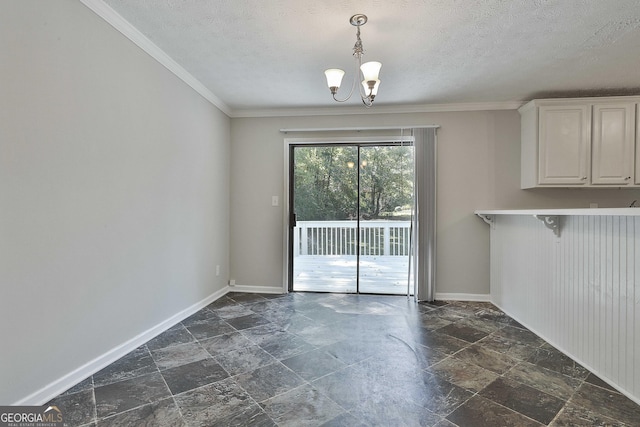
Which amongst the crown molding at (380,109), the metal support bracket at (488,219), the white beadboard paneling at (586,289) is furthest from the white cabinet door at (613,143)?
the white beadboard paneling at (586,289)

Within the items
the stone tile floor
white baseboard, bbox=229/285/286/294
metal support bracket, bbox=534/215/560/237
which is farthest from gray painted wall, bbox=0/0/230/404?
metal support bracket, bbox=534/215/560/237

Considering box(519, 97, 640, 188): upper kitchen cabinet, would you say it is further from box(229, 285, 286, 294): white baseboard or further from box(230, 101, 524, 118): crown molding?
box(229, 285, 286, 294): white baseboard

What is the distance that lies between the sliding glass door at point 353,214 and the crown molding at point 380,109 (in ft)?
1.37

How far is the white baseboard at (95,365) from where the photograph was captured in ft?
5.20

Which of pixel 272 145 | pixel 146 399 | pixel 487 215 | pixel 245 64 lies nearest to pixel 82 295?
pixel 146 399

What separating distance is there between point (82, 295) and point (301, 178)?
8.81 ft

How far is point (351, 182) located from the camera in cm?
393

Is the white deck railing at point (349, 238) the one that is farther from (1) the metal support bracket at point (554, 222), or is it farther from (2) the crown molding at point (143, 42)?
(2) the crown molding at point (143, 42)

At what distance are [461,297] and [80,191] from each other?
12.8ft

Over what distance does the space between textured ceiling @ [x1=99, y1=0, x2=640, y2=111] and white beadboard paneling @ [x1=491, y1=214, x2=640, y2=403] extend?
4.50 feet

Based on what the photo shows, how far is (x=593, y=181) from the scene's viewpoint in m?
3.12

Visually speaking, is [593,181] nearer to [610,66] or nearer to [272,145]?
[610,66]

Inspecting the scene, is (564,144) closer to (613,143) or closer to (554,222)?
(613,143)

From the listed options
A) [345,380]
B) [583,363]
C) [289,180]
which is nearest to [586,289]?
[583,363]
